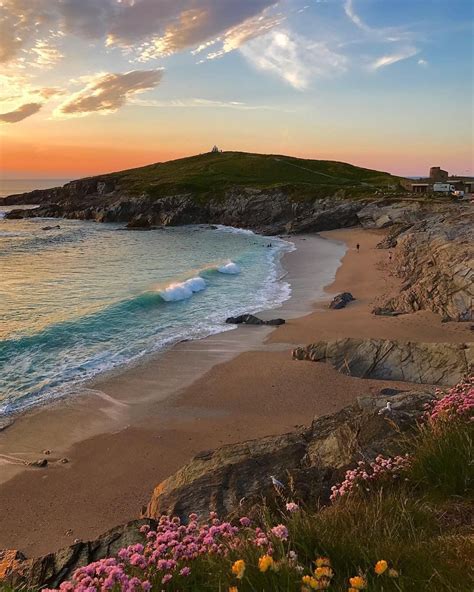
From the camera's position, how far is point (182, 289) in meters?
28.8

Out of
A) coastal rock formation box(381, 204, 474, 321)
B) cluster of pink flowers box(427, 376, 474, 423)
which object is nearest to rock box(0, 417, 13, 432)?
cluster of pink flowers box(427, 376, 474, 423)

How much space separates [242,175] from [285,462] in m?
121

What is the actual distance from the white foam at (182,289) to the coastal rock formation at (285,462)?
1910 centimetres

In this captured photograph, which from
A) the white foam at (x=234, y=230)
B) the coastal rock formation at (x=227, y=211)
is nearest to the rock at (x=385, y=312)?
the coastal rock formation at (x=227, y=211)

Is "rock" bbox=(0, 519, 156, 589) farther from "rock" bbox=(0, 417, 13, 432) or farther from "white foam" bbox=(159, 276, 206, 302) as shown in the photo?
"white foam" bbox=(159, 276, 206, 302)

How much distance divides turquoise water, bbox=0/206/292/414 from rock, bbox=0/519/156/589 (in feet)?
28.7

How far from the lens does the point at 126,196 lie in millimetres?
100000

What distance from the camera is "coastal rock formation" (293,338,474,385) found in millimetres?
13453

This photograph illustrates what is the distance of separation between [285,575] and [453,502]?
2.68 m

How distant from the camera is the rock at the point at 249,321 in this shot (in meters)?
21.9

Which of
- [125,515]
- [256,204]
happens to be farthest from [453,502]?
[256,204]

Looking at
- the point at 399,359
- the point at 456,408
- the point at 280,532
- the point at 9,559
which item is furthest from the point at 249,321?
the point at 280,532

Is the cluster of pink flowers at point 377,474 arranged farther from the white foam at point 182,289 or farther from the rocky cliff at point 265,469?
the white foam at point 182,289

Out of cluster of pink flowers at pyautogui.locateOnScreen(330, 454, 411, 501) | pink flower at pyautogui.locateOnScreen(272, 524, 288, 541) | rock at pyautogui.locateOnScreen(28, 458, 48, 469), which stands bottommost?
rock at pyautogui.locateOnScreen(28, 458, 48, 469)
